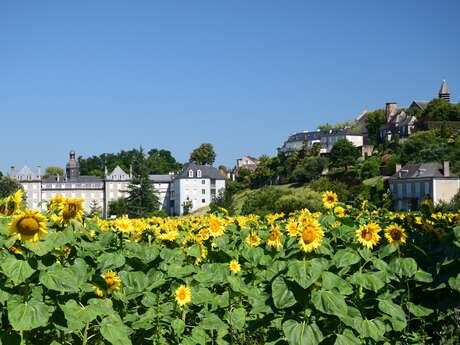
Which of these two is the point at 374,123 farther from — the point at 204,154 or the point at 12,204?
the point at 12,204

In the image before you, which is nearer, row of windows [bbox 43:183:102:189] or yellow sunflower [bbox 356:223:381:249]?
yellow sunflower [bbox 356:223:381:249]

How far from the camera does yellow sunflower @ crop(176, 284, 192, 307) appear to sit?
6074 millimetres

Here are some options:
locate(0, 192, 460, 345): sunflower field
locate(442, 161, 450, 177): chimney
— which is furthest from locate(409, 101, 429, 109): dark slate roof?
locate(0, 192, 460, 345): sunflower field

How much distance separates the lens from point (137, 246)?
6680 millimetres

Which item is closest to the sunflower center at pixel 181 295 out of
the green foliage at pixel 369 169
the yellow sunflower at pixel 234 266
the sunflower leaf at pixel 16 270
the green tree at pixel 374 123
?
the yellow sunflower at pixel 234 266

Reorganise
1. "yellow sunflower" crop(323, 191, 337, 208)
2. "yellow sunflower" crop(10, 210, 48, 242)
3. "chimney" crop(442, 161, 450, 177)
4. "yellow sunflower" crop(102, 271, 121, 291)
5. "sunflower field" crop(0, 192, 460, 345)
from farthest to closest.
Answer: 1. "chimney" crop(442, 161, 450, 177)
2. "yellow sunflower" crop(323, 191, 337, 208)
3. "yellow sunflower" crop(102, 271, 121, 291)
4. "sunflower field" crop(0, 192, 460, 345)
5. "yellow sunflower" crop(10, 210, 48, 242)

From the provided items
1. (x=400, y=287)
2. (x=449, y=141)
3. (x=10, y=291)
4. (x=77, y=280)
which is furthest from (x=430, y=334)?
(x=449, y=141)

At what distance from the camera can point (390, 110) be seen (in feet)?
447

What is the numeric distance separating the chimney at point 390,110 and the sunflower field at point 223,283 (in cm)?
13151

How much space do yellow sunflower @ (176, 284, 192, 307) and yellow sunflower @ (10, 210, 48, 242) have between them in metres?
1.81

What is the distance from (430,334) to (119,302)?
3.08 m

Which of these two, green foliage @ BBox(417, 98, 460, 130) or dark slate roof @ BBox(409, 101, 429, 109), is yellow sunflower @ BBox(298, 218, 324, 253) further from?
dark slate roof @ BBox(409, 101, 429, 109)

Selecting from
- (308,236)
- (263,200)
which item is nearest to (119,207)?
(263,200)

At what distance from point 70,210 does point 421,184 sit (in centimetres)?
7918
